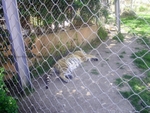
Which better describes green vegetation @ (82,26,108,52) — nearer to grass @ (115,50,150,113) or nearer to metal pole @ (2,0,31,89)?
grass @ (115,50,150,113)

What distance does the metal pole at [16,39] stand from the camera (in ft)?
7.19

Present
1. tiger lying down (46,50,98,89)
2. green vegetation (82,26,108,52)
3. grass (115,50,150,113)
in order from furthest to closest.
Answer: green vegetation (82,26,108,52) → tiger lying down (46,50,98,89) → grass (115,50,150,113)

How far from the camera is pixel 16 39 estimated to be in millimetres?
2355

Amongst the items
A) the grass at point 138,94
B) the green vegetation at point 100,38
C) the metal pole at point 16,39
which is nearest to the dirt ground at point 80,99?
the grass at point 138,94

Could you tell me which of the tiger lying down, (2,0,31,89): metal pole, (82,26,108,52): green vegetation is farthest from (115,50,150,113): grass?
(82,26,108,52): green vegetation

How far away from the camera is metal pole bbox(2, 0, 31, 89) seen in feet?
7.19

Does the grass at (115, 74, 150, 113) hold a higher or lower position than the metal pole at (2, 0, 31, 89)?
lower

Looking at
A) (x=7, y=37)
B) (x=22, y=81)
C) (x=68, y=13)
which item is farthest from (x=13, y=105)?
(x=68, y=13)

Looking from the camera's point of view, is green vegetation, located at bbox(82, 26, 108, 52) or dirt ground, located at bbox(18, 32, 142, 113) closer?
dirt ground, located at bbox(18, 32, 142, 113)

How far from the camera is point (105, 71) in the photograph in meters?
3.54

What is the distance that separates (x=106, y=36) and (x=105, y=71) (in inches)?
89.4

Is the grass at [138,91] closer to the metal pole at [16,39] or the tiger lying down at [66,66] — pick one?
the tiger lying down at [66,66]

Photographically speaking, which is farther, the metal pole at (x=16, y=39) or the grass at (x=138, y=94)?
the grass at (x=138, y=94)

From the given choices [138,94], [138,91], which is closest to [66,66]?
[138,91]
